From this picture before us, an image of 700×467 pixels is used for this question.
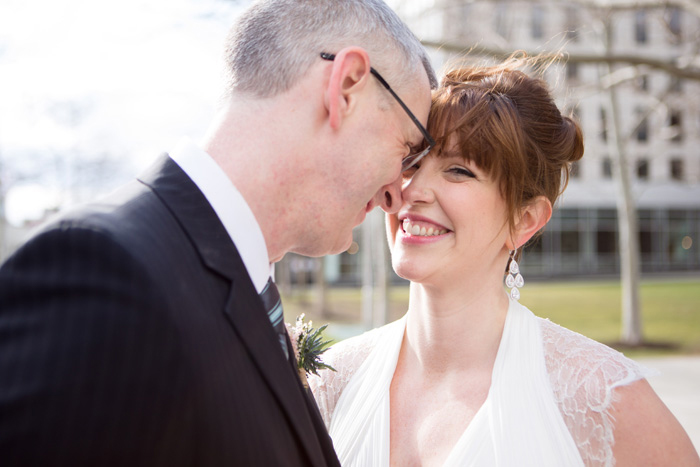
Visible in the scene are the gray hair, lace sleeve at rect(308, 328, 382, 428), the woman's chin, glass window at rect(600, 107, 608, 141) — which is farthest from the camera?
glass window at rect(600, 107, 608, 141)

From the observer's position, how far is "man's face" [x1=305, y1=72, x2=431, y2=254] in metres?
1.83

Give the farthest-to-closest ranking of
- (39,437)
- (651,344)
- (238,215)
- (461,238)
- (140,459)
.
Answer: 1. (651,344)
2. (461,238)
3. (238,215)
4. (140,459)
5. (39,437)

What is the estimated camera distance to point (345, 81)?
177 cm

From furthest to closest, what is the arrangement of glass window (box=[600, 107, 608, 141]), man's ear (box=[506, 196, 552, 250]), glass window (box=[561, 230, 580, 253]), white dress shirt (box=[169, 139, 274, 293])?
glass window (box=[561, 230, 580, 253]) < glass window (box=[600, 107, 608, 141]) < man's ear (box=[506, 196, 552, 250]) < white dress shirt (box=[169, 139, 274, 293])

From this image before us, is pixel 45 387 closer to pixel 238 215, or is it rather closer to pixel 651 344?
pixel 238 215

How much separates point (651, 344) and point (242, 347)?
539 inches

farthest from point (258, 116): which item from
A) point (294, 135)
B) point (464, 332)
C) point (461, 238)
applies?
point (464, 332)

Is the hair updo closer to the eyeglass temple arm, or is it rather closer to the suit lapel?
the eyeglass temple arm

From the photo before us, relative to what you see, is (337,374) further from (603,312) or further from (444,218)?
(603,312)

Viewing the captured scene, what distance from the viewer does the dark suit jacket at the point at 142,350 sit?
3.80 feet

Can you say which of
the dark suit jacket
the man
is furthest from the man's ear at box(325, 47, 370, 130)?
the dark suit jacket

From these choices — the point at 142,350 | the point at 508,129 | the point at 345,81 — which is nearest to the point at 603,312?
→ the point at 508,129

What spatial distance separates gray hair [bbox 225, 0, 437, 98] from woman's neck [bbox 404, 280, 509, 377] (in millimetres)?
1218

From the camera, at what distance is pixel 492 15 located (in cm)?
1388
